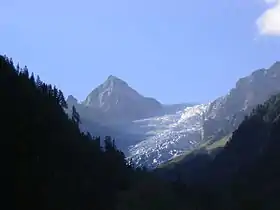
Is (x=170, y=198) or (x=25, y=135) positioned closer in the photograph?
(x=25, y=135)

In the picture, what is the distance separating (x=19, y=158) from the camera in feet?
261

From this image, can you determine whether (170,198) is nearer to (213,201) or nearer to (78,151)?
(213,201)

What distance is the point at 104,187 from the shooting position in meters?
127

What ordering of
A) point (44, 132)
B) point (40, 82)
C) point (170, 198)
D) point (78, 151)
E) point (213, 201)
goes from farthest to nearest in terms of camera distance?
point (213, 201) → point (170, 198) → point (40, 82) → point (78, 151) → point (44, 132)

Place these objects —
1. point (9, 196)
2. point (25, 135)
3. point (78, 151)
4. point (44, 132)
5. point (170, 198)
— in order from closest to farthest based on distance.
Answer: point (9, 196)
point (25, 135)
point (44, 132)
point (78, 151)
point (170, 198)

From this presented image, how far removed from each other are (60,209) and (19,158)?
1091 cm

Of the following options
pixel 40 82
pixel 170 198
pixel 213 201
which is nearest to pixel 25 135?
pixel 40 82

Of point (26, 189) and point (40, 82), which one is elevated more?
point (40, 82)

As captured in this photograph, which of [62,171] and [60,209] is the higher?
[62,171]

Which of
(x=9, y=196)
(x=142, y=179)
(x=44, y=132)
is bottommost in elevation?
(x=9, y=196)

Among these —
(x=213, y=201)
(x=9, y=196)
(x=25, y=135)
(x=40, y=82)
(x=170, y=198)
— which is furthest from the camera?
(x=213, y=201)

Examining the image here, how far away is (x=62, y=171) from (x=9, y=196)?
72.6ft

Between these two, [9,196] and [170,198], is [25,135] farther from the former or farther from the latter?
[170,198]

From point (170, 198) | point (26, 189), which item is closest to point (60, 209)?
point (26, 189)
